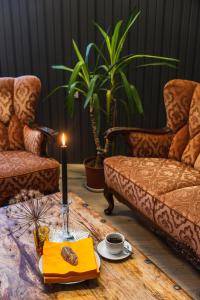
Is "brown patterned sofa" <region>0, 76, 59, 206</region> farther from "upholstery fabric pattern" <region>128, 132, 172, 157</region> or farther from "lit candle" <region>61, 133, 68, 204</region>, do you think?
"lit candle" <region>61, 133, 68, 204</region>

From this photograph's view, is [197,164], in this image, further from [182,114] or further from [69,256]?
[69,256]

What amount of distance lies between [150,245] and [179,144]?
0.69 metres

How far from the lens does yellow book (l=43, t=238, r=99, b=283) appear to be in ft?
3.18

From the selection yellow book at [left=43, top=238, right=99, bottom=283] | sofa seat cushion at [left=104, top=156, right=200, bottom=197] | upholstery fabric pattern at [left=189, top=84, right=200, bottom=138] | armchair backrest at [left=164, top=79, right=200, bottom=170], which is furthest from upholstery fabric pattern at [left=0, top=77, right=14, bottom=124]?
yellow book at [left=43, top=238, right=99, bottom=283]

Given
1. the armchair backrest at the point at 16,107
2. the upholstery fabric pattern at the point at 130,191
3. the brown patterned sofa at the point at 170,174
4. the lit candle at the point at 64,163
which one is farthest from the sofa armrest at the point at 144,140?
the lit candle at the point at 64,163

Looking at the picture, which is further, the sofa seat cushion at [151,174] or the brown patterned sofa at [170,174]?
the sofa seat cushion at [151,174]

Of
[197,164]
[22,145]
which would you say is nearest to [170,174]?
[197,164]

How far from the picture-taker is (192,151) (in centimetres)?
197

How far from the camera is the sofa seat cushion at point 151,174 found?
5.45ft

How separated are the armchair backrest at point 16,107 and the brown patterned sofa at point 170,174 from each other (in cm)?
66

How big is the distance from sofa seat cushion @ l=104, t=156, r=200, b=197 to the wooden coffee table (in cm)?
59

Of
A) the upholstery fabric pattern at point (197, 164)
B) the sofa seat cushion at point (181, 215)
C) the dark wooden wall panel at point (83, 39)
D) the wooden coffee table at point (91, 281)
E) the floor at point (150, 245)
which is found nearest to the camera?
the wooden coffee table at point (91, 281)

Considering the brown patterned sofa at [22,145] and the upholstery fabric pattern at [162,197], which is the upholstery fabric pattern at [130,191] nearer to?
the upholstery fabric pattern at [162,197]

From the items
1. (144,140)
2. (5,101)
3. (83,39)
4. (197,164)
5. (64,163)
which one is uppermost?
(83,39)
